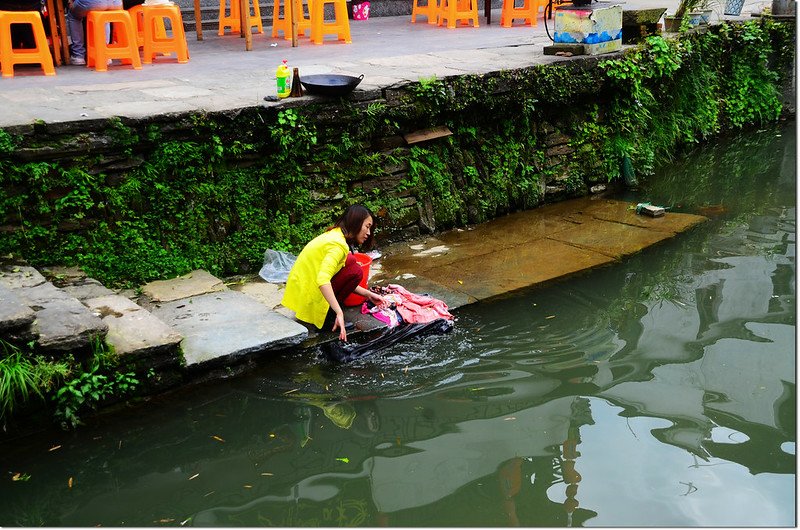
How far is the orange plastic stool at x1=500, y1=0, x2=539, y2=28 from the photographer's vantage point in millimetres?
11734

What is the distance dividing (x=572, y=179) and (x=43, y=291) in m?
5.79

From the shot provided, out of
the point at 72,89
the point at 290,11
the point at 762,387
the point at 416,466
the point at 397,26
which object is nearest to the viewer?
the point at 416,466

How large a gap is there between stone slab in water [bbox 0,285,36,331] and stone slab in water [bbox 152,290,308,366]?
0.96 metres

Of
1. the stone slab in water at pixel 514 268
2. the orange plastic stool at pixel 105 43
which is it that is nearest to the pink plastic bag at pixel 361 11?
the orange plastic stool at pixel 105 43

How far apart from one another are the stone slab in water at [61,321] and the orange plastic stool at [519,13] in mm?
8524

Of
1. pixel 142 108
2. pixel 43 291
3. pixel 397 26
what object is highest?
pixel 397 26

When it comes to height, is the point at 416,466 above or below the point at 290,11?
below

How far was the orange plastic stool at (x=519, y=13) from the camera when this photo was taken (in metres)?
11.7

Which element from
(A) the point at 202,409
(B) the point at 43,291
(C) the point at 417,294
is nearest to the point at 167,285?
(B) the point at 43,291

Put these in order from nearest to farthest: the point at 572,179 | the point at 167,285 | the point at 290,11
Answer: the point at 167,285 < the point at 572,179 < the point at 290,11

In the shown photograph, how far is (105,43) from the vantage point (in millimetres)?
8344

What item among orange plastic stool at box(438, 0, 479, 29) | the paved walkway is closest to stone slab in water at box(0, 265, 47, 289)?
the paved walkway

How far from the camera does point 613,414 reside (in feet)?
15.5

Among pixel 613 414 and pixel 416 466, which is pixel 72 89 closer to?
pixel 416 466
